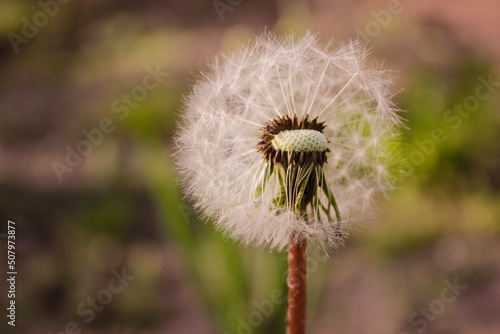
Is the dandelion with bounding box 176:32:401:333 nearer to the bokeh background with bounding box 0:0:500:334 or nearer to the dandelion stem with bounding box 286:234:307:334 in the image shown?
the dandelion stem with bounding box 286:234:307:334

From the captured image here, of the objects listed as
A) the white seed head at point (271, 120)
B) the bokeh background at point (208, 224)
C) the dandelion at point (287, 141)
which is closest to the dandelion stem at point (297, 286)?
the dandelion at point (287, 141)

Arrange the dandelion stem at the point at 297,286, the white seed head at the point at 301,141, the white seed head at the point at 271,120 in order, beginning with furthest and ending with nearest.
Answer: the white seed head at the point at 271,120 < the white seed head at the point at 301,141 < the dandelion stem at the point at 297,286

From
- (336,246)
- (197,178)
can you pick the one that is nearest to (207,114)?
(197,178)

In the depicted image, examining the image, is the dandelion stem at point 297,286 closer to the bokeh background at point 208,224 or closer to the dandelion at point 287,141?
the dandelion at point 287,141

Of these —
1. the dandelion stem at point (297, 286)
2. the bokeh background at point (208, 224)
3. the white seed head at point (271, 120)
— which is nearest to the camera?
the dandelion stem at point (297, 286)

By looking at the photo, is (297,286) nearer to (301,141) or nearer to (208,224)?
(301,141)

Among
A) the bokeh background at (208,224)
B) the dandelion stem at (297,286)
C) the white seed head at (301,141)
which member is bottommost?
the dandelion stem at (297,286)

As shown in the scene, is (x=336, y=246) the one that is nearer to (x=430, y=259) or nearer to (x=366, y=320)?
(x=366, y=320)
